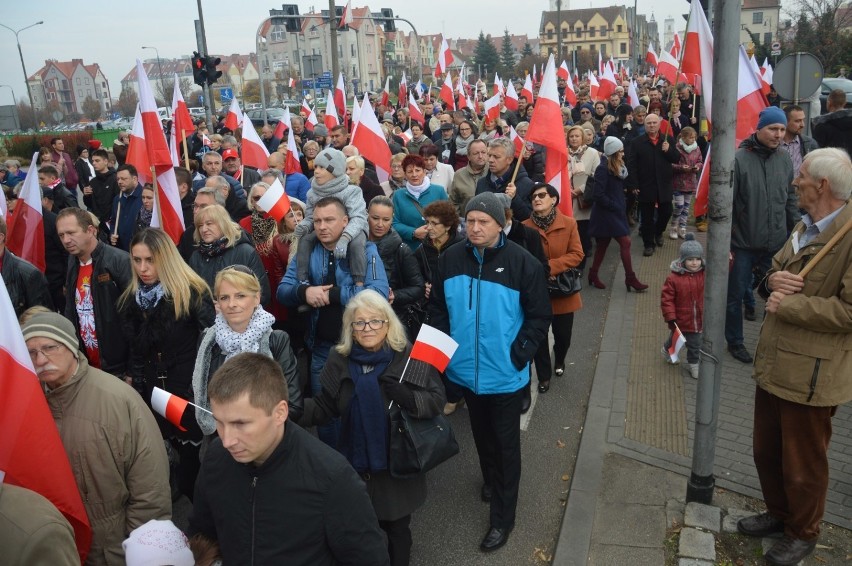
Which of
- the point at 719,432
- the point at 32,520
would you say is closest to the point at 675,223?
the point at 719,432

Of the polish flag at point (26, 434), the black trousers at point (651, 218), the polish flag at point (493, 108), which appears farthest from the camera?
the polish flag at point (493, 108)

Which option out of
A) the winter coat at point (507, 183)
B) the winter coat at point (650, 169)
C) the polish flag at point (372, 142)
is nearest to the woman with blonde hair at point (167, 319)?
the winter coat at point (507, 183)

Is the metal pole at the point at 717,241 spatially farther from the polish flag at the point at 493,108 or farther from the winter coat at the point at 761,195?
the polish flag at the point at 493,108

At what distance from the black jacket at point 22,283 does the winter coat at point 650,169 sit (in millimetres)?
7637

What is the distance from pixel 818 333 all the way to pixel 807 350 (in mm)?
101

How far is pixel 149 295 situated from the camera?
4430 millimetres

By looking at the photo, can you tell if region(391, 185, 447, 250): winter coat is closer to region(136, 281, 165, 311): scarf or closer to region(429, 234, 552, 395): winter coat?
region(429, 234, 552, 395): winter coat

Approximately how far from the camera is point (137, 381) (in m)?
4.64

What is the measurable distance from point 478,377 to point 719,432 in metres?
2.38

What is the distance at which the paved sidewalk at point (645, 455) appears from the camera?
164 inches

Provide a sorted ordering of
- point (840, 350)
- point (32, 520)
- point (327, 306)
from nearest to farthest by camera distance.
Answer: point (32, 520) → point (840, 350) → point (327, 306)

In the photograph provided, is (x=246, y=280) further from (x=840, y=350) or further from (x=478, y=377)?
(x=840, y=350)

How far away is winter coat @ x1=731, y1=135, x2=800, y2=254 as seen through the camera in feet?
20.4

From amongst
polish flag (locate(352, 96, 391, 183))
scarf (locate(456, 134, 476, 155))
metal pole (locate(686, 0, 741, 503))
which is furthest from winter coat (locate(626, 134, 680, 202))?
metal pole (locate(686, 0, 741, 503))
